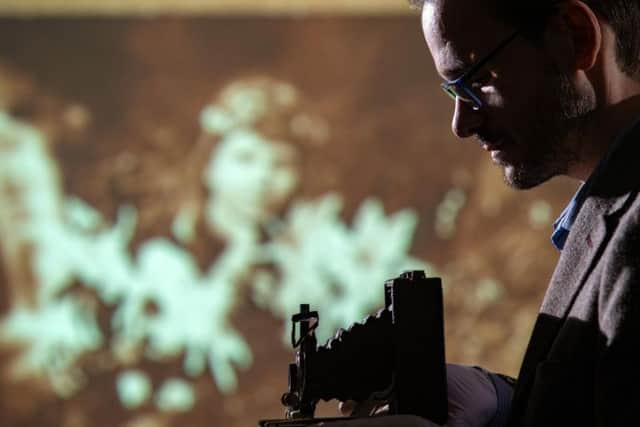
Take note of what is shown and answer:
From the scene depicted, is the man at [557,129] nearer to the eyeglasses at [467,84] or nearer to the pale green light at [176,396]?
the eyeglasses at [467,84]

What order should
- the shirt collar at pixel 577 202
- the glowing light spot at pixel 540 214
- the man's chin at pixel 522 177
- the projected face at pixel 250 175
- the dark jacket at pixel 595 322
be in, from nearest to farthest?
the dark jacket at pixel 595 322 → the shirt collar at pixel 577 202 → the man's chin at pixel 522 177 → the projected face at pixel 250 175 → the glowing light spot at pixel 540 214

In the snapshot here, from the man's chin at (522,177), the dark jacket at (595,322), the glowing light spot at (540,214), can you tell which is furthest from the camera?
the glowing light spot at (540,214)

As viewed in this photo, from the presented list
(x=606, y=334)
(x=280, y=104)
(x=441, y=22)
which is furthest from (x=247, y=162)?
(x=606, y=334)

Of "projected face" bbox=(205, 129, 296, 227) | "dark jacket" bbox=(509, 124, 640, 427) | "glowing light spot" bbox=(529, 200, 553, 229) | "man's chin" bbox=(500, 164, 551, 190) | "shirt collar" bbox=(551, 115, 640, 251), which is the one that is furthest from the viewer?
"glowing light spot" bbox=(529, 200, 553, 229)

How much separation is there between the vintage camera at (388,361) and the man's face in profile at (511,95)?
21cm

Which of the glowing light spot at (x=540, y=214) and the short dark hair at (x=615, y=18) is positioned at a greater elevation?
the glowing light spot at (x=540, y=214)

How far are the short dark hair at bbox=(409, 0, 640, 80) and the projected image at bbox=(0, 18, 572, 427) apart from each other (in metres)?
2.58

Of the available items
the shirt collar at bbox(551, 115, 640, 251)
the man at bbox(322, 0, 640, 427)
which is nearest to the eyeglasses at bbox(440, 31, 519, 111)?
the man at bbox(322, 0, 640, 427)

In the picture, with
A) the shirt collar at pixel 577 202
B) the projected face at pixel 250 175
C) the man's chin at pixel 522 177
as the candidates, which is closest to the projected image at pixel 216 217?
the projected face at pixel 250 175

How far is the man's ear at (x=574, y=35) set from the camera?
3.70ft

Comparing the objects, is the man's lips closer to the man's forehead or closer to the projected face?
the man's forehead

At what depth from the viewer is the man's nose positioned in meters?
1.18

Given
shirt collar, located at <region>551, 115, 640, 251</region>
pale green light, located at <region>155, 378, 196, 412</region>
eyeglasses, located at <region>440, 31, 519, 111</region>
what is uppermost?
eyeglasses, located at <region>440, 31, 519, 111</region>

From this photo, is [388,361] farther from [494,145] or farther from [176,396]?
[176,396]
